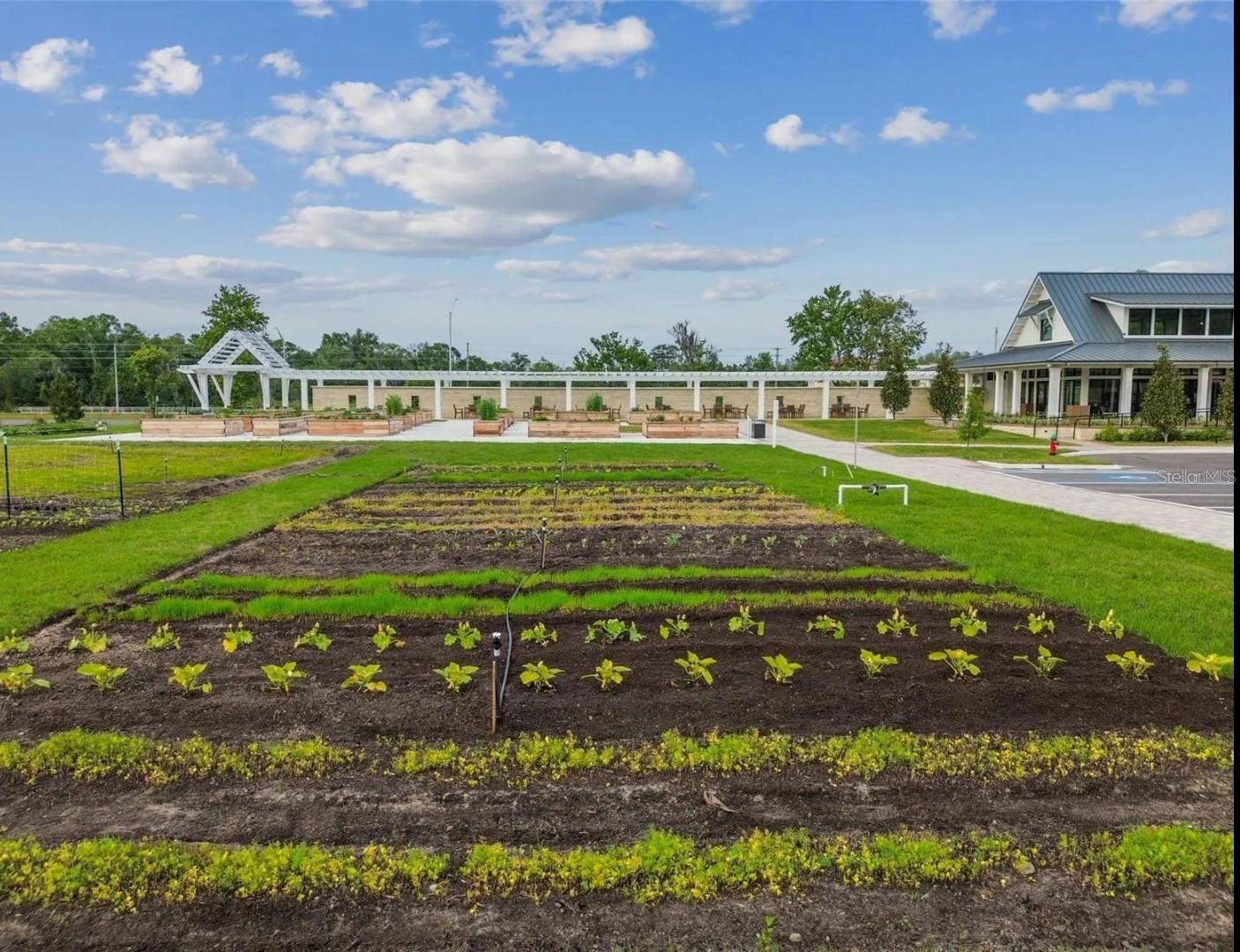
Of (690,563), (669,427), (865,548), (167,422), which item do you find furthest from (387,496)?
(167,422)

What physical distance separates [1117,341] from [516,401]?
1234 inches

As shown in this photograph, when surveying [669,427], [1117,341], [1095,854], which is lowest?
[1095,854]

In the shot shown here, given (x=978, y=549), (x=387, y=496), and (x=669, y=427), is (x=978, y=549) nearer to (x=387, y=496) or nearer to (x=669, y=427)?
(x=387, y=496)

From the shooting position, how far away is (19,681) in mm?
4910

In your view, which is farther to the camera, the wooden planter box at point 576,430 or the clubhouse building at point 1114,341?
the clubhouse building at point 1114,341

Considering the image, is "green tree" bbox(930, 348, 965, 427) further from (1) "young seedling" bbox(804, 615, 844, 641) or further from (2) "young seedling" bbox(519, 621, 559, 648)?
(2) "young seedling" bbox(519, 621, 559, 648)

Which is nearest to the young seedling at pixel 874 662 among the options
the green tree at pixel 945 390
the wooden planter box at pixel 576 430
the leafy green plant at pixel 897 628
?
the leafy green plant at pixel 897 628

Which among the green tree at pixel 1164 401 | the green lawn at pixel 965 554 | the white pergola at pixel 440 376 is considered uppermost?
the white pergola at pixel 440 376

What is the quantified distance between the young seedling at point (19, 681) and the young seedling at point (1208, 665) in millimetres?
7256

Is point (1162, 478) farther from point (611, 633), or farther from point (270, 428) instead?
point (270, 428)

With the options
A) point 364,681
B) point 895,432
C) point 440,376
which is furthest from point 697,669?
point 440,376

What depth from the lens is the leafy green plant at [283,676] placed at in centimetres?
487

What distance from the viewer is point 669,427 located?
29828 mm

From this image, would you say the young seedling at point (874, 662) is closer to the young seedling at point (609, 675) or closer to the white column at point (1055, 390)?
the young seedling at point (609, 675)
